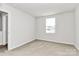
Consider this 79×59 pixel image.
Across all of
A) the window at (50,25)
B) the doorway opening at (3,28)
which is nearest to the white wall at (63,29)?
the window at (50,25)

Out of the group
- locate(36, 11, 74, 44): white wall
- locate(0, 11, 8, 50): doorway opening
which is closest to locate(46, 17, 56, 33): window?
locate(36, 11, 74, 44): white wall

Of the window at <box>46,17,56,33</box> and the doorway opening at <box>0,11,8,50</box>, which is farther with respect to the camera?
the window at <box>46,17,56,33</box>

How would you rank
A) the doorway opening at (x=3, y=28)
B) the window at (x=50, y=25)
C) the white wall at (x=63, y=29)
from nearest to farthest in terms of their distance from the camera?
the doorway opening at (x=3, y=28)
the white wall at (x=63, y=29)
the window at (x=50, y=25)

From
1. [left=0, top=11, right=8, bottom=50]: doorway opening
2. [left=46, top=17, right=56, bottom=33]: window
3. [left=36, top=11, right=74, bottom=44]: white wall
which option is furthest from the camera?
[left=46, top=17, right=56, bottom=33]: window

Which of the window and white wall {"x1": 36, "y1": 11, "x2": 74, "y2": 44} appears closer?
white wall {"x1": 36, "y1": 11, "x2": 74, "y2": 44}

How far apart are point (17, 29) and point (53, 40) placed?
10.1ft

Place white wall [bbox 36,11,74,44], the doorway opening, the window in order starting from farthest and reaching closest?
the window < white wall [bbox 36,11,74,44] < the doorway opening

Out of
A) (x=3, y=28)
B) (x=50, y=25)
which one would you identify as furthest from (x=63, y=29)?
(x=3, y=28)

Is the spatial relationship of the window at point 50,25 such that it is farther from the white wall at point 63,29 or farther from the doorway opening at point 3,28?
the doorway opening at point 3,28

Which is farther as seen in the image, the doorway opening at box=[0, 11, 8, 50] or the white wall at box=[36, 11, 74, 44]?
the white wall at box=[36, 11, 74, 44]

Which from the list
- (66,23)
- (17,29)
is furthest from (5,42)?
(66,23)

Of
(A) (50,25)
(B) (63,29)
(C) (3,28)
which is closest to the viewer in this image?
(C) (3,28)

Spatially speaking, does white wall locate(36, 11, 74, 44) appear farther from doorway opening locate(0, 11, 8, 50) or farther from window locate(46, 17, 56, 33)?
doorway opening locate(0, 11, 8, 50)

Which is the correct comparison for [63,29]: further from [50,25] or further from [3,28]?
[3,28]
